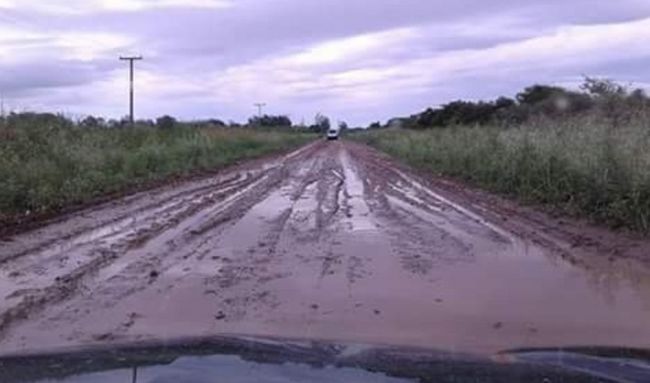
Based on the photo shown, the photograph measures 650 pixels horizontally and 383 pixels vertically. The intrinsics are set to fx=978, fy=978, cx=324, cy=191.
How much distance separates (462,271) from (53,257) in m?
4.86

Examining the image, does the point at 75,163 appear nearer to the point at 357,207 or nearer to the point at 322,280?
the point at 357,207

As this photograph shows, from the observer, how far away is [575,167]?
18.1m

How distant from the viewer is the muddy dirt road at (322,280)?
7871 mm

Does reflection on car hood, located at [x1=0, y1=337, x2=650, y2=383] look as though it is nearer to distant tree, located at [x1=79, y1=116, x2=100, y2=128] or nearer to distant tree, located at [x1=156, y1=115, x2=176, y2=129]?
distant tree, located at [x1=79, y1=116, x2=100, y2=128]

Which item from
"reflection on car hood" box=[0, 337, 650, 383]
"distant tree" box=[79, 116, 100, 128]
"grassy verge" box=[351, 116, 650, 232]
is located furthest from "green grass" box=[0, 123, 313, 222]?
"reflection on car hood" box=[0, 337, 650, 383]

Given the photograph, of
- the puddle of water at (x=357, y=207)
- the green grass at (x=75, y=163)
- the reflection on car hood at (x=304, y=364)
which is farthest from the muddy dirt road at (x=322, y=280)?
the green grass at (x=75, y=163)

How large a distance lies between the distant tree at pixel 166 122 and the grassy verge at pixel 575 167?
23.2 meters

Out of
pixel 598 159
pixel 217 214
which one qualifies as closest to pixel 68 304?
pixel 217 214

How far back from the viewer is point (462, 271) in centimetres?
1084

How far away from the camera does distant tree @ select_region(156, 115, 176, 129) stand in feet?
162

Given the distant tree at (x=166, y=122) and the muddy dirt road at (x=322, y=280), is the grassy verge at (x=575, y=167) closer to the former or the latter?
the muddy dirt road at (x=322, y=280)

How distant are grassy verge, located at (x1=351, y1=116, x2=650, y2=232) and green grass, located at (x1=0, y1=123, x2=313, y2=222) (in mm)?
8998

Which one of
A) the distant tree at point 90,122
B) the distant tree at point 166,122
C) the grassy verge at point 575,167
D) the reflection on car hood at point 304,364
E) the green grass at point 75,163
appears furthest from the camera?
the distant tree at point 166,122

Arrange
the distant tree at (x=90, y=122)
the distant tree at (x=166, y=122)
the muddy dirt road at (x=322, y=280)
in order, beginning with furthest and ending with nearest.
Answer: the distant tree at (x=166, y=122)
the distant tree at (x=90, y=122)
the muddy dirt road at (x=322, y=280)
